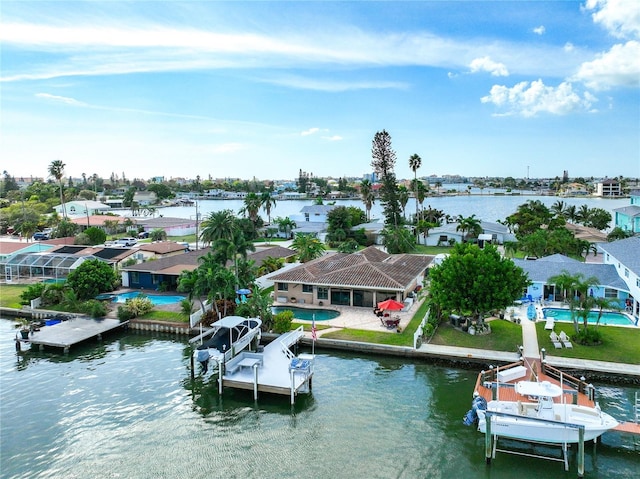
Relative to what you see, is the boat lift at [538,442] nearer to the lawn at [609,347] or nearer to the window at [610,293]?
the lawn at [609,347]

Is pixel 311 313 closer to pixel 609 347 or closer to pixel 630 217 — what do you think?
pixel 609 347

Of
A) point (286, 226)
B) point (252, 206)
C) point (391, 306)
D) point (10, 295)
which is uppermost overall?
point (252, 206)

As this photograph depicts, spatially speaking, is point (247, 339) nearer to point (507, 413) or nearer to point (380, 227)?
point (507, 413)

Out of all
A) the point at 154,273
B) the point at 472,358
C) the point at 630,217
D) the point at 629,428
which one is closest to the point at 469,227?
the point at 630,217

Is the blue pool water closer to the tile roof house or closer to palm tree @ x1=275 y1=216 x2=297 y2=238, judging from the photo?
the tile roof house

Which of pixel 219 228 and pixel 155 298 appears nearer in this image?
pixel 219 228

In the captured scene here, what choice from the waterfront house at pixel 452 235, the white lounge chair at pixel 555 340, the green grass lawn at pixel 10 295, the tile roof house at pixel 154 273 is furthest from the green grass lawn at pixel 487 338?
the waterfront house at pixel 452 235

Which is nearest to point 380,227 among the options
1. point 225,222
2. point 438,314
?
point 225,222

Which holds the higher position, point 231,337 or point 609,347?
point 231,337
